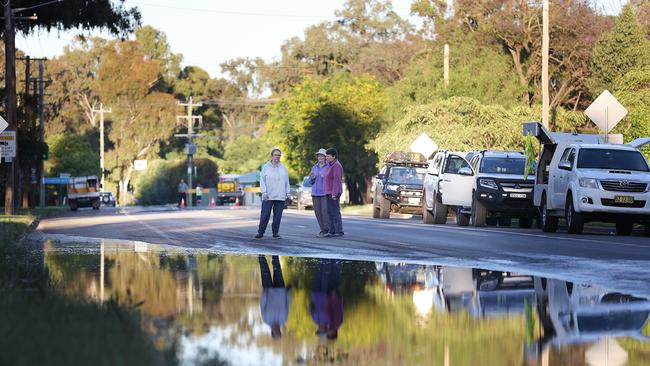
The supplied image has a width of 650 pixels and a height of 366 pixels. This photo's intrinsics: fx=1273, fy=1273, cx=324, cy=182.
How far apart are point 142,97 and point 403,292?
95.0 metres

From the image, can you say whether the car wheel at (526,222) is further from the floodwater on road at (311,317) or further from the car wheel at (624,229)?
the floodwater on road at (311,317)

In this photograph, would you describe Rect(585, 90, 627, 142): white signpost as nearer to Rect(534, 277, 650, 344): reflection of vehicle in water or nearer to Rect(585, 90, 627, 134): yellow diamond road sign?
Rect(585, 90, 627, 134): yellow diamond road sign

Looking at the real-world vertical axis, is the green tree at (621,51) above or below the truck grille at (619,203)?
above

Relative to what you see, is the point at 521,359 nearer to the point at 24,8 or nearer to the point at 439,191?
the point at 439,191

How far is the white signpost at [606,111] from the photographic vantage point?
33125 mm

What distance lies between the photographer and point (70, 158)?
101m

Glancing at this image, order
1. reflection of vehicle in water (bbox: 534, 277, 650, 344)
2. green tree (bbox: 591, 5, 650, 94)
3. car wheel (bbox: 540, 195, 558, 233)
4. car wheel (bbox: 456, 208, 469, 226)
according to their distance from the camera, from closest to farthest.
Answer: reflection of vehicle in water (bbox: 534, 277, 650, 344)
car wheel (bbox: 540, 195, 558, 233)
car wheel (bbox: 456, 208, 469, 226)
green tree (bbox: 591, 5, 650, 94)

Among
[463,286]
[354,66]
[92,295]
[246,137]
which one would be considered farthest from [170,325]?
[246,137]

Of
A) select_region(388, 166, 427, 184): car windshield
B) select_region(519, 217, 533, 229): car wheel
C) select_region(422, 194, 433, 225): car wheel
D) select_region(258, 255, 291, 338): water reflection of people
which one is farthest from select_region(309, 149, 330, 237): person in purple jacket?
select_region(388, 166, 427, 184): car windshield

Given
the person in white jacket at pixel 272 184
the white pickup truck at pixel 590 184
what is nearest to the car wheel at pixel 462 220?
the white pickup truck at pixel 590 184

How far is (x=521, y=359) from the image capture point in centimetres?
897

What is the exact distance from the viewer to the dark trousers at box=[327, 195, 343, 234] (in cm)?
2748

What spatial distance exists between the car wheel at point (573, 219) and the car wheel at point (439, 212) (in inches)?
319

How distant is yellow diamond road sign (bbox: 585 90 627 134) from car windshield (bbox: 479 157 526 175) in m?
2.27
